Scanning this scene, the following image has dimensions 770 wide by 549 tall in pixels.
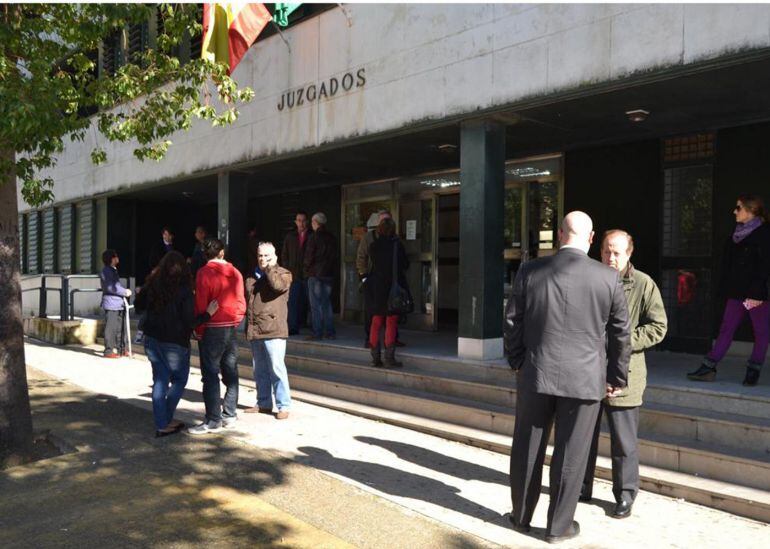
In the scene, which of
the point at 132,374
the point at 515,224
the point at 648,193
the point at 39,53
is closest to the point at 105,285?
the point at 132,374

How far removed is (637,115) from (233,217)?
673 cm

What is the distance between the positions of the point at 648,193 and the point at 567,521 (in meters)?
5.45

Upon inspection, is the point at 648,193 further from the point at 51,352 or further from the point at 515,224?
the point at 51,352

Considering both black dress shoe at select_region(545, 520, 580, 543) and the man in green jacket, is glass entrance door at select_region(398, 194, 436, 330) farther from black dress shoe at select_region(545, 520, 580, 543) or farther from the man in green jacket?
black dress shoe at select_region(545, 520, 580, 543)

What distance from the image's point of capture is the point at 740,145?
7.40 m

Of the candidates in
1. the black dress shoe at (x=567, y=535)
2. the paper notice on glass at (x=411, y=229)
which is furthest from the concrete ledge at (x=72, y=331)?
the black dress shoe at (x=567, y=535)

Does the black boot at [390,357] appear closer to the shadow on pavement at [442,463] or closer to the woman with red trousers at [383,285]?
the woman with red trousers at [383,285]

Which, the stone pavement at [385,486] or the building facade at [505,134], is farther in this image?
the building facade at [505,134]

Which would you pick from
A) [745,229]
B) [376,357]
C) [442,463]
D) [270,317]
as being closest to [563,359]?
[442,463]

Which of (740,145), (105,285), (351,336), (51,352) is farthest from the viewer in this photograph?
(51,352)

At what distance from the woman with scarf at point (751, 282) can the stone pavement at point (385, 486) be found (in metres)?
1.85

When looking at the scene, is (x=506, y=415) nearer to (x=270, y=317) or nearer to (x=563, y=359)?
(x=563, y=359)

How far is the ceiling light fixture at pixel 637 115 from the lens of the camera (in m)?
6.97

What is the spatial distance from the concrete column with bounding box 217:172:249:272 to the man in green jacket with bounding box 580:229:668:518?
780 cm
